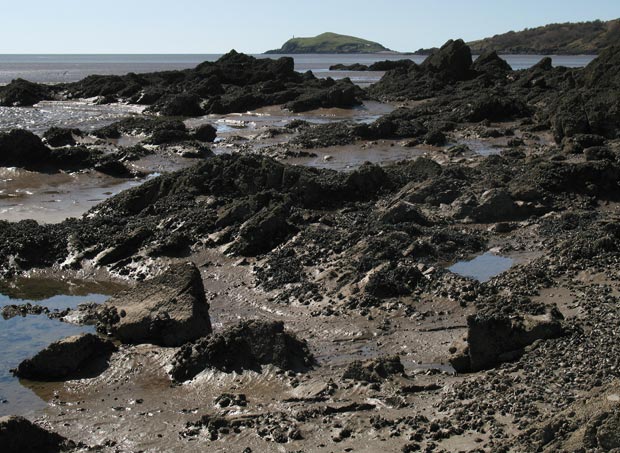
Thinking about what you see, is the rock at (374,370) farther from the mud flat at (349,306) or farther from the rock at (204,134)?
the rock at (204,134)

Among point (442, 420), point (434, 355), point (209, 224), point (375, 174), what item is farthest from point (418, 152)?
point (442, 420)

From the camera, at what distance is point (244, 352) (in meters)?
11.7

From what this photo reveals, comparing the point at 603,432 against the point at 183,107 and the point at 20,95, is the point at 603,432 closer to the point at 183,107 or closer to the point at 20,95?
the point at 183,107

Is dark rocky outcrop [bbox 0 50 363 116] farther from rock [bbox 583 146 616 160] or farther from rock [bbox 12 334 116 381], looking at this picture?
rock [bbox 12 334 116 381]

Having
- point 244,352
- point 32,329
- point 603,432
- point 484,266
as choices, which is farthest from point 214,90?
point 603,432

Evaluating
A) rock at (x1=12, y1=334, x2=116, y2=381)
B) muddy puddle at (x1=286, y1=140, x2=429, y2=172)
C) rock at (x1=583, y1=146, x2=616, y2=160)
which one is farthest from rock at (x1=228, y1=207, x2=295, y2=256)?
rock at (x1=583, y1=146, x2=616, y2=160)

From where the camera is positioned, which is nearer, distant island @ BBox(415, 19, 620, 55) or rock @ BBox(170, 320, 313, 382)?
rock @ BBox(170, 320, 313, 382)

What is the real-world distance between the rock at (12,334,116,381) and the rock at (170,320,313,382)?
5.20 ft

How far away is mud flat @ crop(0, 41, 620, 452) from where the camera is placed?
9.32 m

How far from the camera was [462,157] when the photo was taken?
27.3 meters

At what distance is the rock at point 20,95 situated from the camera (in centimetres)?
5806

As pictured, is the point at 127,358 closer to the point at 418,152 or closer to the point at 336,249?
the point at 336,249

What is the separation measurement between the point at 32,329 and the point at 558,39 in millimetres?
169865

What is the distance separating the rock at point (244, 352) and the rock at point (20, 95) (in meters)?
51.5
